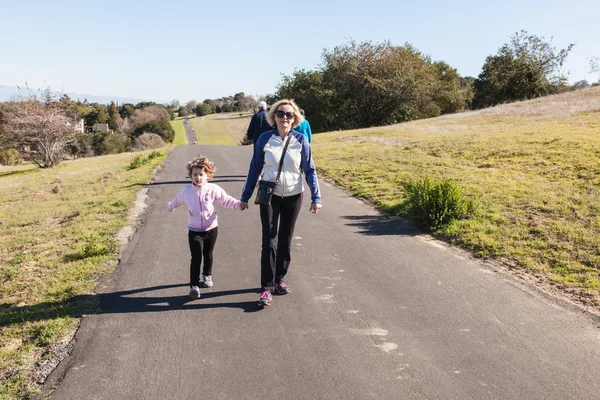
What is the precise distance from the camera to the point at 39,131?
91.8ft

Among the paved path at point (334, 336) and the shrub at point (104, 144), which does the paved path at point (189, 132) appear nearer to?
the shrub at point (104, 144)

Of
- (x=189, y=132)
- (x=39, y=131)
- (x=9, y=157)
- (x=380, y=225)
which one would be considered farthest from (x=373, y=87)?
→ (x=189, y=132)

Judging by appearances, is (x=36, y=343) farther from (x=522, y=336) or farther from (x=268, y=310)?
(x=522, y=336)

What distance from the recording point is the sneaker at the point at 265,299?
457 centimetres

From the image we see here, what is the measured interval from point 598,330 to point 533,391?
4.54 feet

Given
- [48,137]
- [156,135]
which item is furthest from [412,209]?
[156,135]

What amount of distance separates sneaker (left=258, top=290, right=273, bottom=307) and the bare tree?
28.4 metres

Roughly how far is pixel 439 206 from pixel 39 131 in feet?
91.7

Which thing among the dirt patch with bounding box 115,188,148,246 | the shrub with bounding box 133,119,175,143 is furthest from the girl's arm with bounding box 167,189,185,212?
the shrub with bounding box 133,119,175,143

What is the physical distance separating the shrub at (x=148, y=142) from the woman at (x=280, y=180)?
2280 inches

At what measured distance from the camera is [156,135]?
6462cm

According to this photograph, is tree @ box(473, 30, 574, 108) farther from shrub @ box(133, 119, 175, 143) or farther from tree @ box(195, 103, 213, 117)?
tree @ box(195, 103, 213, 117)

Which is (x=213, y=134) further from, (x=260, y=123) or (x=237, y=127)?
(x=260, y=123)

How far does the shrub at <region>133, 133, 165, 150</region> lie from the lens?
198 ft
